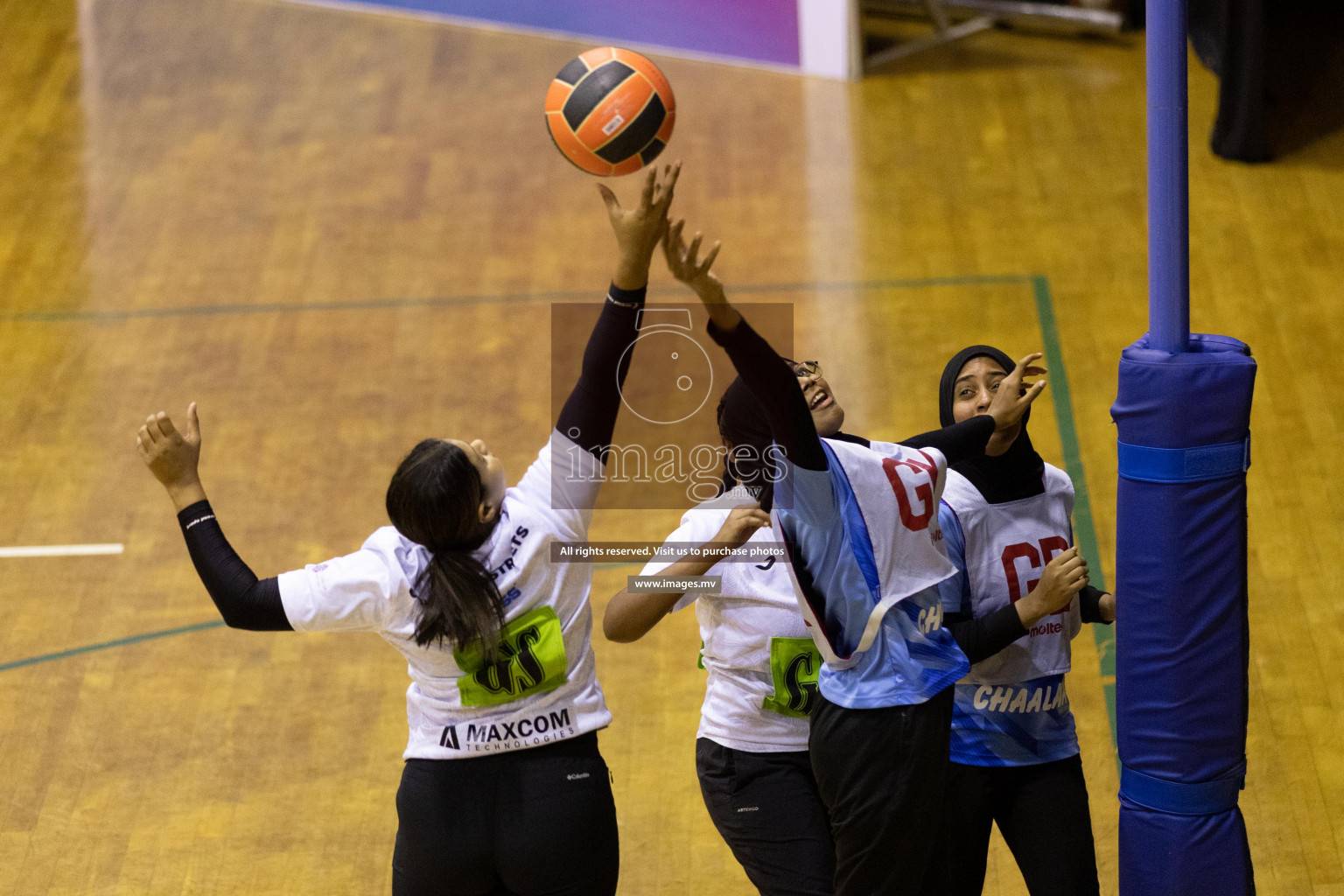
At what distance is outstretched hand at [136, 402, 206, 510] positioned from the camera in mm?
3250

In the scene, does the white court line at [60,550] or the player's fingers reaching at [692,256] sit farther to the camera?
the white court line at [60,550]

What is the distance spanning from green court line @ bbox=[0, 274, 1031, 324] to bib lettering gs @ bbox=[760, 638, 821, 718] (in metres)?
4.78

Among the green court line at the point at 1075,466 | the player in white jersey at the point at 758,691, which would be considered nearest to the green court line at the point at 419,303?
the green court line at the point at 1075,466

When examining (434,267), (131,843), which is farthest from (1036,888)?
(434,267)

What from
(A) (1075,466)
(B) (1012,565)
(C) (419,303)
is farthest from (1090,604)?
(C) (419,303)

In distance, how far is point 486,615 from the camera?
3.23m

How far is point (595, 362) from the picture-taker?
10.9 ft

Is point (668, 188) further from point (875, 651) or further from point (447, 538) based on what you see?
point (875, 651)

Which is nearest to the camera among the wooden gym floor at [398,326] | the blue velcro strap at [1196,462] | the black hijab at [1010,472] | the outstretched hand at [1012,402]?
the blue velcro strap at [1196,462]

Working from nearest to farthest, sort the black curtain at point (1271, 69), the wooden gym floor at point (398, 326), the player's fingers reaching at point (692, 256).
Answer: the player's fingers reaching at point (692, 256) → the wooden gym floor at point (398, 326) → the black curtain at point (1271, 69)

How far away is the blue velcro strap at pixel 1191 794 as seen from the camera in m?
3.47

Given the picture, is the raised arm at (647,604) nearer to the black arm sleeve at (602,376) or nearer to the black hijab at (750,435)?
the black hijab at (750,435)

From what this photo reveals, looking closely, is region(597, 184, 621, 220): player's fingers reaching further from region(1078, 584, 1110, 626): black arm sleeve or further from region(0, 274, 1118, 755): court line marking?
region(0, 274, 1118, 755): court line marking

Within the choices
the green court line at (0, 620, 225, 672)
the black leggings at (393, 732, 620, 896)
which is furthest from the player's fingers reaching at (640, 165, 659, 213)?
the green court line at (0, 620, 225, 672)
